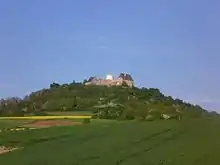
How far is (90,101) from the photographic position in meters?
63.8

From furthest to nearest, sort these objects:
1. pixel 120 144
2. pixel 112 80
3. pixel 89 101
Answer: pixel 112 80 < pixel 89 101 < pixel 120 144

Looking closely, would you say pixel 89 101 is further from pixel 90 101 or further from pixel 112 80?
pixel 112 80

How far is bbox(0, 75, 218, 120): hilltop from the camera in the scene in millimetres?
55866

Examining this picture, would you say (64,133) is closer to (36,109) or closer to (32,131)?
(32,131)

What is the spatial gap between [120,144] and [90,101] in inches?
1446

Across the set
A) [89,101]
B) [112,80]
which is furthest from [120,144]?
[112,80]

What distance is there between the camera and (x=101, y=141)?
28797mm

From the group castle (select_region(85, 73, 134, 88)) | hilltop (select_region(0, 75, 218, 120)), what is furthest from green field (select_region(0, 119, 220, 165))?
castle (select_region(85, 73, 134, 88))

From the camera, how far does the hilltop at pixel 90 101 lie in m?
55.9

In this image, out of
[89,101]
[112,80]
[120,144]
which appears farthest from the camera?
[112,80]

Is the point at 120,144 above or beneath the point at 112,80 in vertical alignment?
beneath

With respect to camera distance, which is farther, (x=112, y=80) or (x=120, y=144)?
(x=112, y=80)

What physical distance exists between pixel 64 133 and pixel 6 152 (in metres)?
6.47

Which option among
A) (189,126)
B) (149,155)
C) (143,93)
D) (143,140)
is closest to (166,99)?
(143,93)
